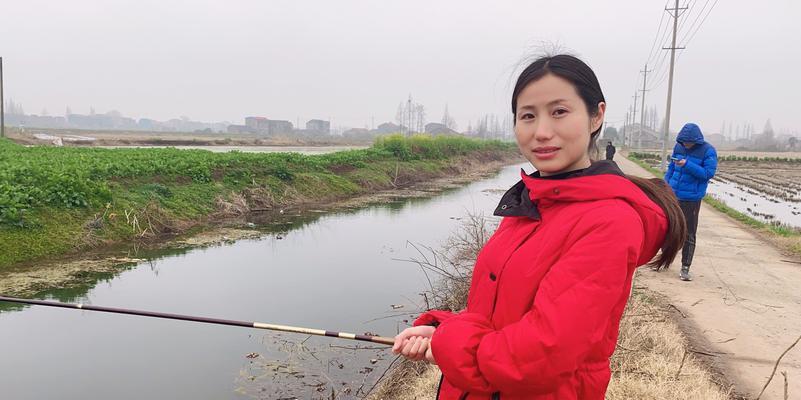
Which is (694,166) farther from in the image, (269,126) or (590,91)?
(269,126)

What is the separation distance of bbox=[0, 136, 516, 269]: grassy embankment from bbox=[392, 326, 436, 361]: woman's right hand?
24.0 ft

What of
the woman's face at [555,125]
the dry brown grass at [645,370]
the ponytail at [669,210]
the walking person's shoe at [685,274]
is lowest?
the dry brown grass at [645,370]

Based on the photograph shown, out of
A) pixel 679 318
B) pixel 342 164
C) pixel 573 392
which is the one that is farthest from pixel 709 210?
pixel 573 392

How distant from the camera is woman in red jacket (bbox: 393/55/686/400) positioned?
113cm

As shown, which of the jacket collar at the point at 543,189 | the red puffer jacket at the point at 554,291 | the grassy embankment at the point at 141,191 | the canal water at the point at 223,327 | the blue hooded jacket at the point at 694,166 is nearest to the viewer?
the red puffer jacket at the point at 554,291

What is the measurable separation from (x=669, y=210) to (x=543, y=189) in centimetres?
33

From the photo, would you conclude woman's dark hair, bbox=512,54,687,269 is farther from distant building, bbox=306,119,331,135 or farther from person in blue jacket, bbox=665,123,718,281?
distant building, bbox=306,119,331,135

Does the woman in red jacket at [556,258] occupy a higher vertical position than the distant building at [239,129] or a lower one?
lower

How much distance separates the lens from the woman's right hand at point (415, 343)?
1455mm

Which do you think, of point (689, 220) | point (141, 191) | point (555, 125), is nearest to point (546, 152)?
point (555, 125)

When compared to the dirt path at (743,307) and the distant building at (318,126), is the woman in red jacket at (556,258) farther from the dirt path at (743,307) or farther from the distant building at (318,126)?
the distant building at (318,126)

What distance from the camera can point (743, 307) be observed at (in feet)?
16.4

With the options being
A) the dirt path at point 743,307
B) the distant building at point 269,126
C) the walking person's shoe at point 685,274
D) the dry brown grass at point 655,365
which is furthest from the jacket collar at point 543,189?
the distant building at point 269,126

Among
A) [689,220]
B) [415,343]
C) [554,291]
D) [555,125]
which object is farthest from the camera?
[689,220]
